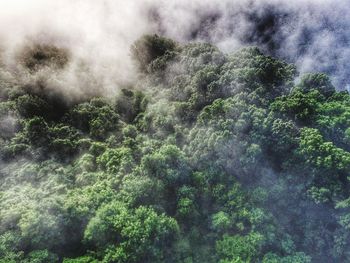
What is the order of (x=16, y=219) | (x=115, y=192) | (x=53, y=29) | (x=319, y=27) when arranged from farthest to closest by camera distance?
(x=319, y=27), (x=53, y=29), (x=115, y=192), (x=16, y=219)

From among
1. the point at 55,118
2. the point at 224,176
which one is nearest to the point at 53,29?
the point at 55,118

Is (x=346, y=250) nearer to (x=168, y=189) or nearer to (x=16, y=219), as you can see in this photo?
(x=168, y=189)

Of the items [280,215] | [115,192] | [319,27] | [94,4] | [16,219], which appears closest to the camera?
[16,219]

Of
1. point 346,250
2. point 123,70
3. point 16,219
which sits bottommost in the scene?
point 346,250

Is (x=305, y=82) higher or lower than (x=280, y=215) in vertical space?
higher

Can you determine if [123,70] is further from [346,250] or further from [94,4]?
[346,250]

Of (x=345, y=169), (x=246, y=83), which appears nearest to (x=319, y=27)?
(x=246, y=83)

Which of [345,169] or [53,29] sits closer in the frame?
[345,169]
